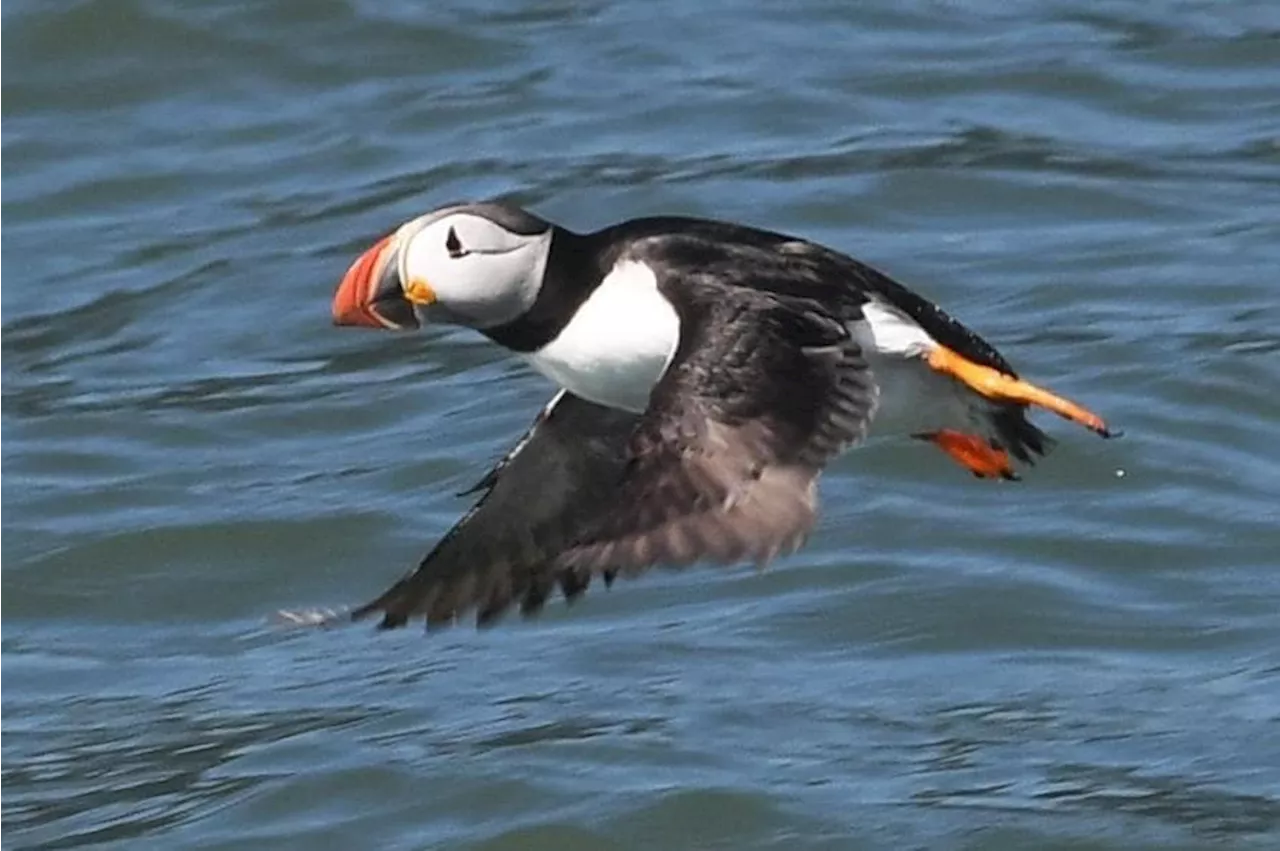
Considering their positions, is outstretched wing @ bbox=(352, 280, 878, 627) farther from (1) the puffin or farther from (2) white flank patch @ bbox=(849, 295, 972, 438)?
(2) white flank patch @ bbox=(849, 295, 972, 438)

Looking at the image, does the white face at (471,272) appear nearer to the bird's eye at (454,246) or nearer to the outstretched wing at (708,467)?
the bird's eye at (454,246)

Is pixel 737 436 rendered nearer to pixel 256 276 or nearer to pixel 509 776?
pixel 509 776

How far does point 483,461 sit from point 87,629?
47.3 inches

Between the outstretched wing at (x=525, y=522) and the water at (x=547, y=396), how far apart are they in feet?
4.38

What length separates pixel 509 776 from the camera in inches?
317

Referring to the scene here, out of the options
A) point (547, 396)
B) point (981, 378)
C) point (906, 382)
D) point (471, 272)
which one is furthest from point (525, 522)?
point (547, 396)

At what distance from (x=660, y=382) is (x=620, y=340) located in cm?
34

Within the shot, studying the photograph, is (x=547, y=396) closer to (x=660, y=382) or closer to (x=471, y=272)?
(x=471, y=272)

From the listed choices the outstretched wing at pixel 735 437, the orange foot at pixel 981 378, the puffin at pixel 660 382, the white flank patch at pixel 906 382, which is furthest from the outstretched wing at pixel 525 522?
the orange foot at pixel 981 378

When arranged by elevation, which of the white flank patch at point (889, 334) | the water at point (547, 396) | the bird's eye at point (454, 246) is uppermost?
the bird's eye at point (454, 246)

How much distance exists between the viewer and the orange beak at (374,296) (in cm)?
629

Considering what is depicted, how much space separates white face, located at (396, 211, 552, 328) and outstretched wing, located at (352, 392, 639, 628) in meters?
0.35

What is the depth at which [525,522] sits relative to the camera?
659cm

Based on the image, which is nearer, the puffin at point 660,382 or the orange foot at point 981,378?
the puffin at point 660,382
